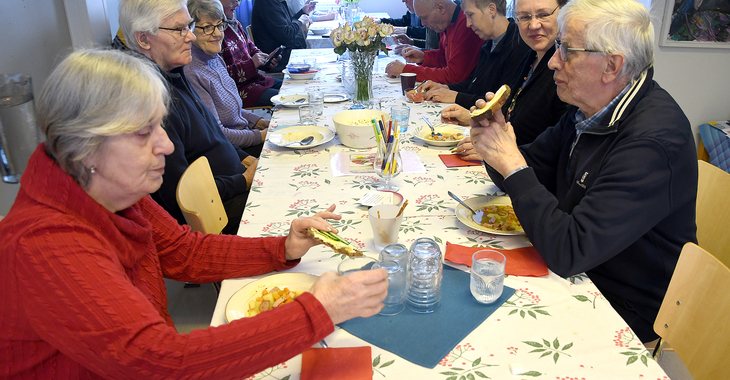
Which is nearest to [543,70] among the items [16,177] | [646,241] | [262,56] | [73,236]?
[646,241]

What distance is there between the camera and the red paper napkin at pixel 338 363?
3.03 feet

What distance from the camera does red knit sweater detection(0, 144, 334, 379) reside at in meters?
0.82

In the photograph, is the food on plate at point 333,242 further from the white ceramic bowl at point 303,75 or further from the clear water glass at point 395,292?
the white ceramic bowl at point 303,75

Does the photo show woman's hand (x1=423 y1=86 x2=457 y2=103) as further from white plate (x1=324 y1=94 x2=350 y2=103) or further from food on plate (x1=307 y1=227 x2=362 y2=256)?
food on plate (x1=307 y1=227 x2=362 y2=256)

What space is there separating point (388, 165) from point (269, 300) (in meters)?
0.80

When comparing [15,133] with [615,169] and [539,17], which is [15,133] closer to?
[615,169]

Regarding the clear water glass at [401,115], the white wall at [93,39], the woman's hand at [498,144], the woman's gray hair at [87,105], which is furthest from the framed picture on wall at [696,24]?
the woman's gray hair at [87,105]

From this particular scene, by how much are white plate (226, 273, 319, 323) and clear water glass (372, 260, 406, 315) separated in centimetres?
20

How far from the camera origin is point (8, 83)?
216 cm

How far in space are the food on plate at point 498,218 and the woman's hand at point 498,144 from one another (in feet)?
0.54

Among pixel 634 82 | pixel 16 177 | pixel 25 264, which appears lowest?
pixel 16 177

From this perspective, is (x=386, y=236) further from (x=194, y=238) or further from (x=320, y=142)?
(x=320, y=142)

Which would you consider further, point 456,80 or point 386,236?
point 456,80

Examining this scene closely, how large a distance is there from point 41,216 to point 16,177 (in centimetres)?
142
